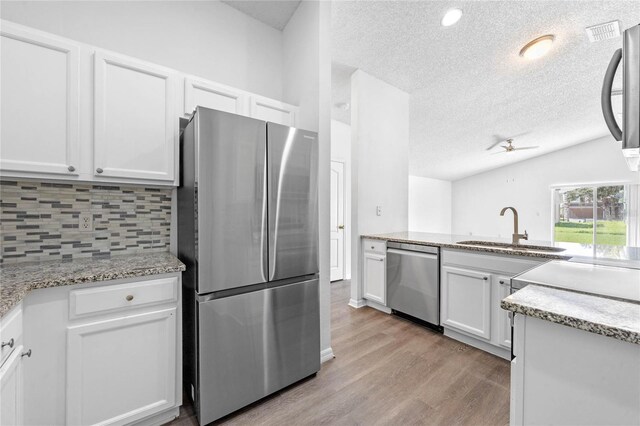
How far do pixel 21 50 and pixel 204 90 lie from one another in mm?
867

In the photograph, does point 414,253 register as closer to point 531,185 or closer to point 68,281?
point 68,281

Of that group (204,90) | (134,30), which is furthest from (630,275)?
(134,30)

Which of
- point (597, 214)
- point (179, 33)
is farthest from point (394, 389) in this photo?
point (597, 214)

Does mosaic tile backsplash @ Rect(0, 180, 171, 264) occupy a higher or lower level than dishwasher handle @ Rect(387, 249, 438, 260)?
higher

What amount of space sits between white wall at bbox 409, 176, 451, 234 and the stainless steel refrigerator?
6.04 meters

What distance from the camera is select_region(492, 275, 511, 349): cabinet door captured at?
2.06 meters

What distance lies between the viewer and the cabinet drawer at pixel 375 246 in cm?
304

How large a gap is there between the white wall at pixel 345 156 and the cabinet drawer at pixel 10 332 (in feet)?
12.3

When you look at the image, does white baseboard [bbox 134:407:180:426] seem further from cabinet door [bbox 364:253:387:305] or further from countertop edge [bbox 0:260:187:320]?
cabinet door [bbox 364:253:387:305]

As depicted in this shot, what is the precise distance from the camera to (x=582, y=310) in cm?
67

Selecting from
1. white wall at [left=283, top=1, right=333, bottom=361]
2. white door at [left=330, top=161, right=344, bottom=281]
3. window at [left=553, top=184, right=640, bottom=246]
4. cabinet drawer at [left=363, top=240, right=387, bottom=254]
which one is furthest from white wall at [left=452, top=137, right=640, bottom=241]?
white wall at [left=283, top=1, right=333, bottom=361]

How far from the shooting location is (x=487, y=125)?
4.86m

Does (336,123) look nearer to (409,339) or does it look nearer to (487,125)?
(487,125)

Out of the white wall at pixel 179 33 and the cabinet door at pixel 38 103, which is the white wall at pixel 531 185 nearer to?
the white wall at pixel 179 33
